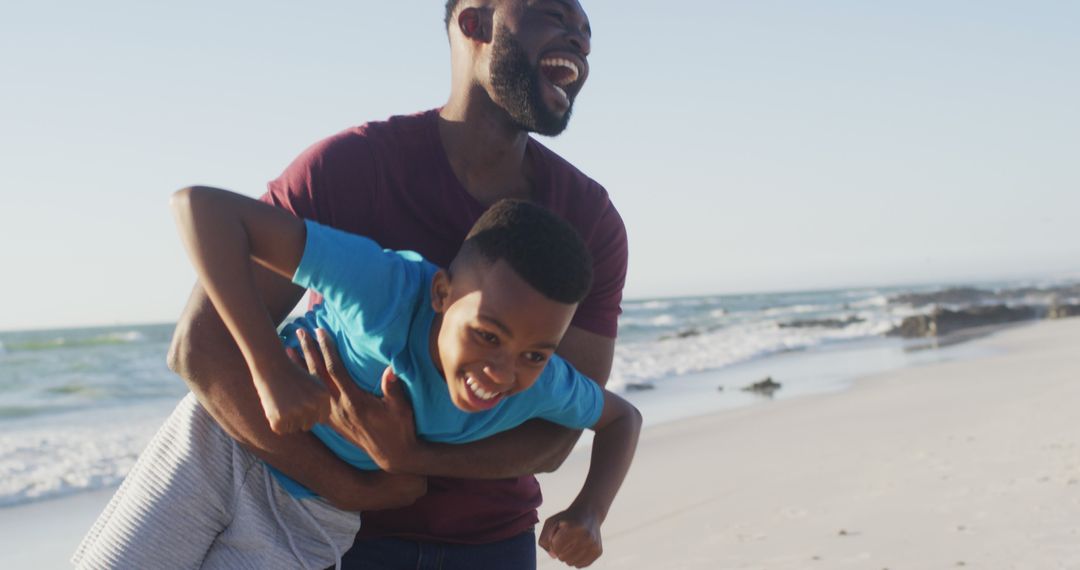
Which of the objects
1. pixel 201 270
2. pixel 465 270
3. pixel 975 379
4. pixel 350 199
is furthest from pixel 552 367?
pixel 975 379

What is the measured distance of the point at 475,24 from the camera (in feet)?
9.77

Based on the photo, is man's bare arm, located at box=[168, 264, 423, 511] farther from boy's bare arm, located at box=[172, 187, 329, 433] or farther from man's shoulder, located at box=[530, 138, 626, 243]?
man's shoulder, located at box=[530, 138, 626, 243]

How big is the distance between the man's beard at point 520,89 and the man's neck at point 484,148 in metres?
0.05

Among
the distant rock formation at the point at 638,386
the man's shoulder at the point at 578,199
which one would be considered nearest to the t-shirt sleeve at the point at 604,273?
the man's shoulder at the point at 578,199

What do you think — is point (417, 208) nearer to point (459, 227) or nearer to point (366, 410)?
point (459, 227)

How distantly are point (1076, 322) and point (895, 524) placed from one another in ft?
62.3

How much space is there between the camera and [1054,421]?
885 cm

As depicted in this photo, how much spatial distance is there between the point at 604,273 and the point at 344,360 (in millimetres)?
841

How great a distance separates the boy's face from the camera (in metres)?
2.29

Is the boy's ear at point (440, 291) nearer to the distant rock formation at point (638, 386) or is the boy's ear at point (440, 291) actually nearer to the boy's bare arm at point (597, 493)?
the boy's bare arm at point (597, 493)

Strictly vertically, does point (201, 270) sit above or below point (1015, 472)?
above

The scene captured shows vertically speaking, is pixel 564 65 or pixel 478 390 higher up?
pixel 564 65

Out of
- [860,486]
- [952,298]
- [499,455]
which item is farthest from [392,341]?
[952,298]

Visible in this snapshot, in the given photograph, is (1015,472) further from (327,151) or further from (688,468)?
(327,151)
